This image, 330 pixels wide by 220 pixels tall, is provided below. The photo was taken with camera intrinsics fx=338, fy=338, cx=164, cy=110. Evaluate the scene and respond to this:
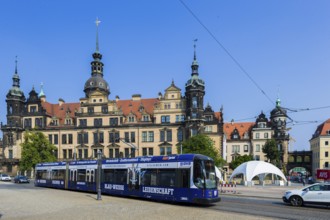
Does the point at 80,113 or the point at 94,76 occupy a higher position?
the point at 94,76

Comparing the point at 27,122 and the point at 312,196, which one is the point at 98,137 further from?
the point at 312,196

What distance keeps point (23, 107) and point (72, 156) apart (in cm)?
1632

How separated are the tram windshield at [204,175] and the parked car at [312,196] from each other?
499 cm

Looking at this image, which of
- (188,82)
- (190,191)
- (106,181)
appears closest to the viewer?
(190,191)

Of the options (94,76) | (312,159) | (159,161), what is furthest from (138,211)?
(312,159)

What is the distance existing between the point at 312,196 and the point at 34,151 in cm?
4874

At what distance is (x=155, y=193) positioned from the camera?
2178 centimetres

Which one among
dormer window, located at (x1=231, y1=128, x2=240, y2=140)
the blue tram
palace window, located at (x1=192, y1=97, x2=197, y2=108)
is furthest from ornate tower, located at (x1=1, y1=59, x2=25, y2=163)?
dormer window, located at (x1=231, y1=128, x2=240, y2=140)

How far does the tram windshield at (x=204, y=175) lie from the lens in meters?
19.5

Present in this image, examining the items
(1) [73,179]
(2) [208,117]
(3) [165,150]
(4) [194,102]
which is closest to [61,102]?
(3) [165,150]

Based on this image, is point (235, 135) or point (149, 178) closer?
point (149, 178)

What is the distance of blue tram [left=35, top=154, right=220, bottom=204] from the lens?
64.6 feet

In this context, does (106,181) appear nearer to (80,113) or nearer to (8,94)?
(80,113)

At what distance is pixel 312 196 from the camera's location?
19.9 m
